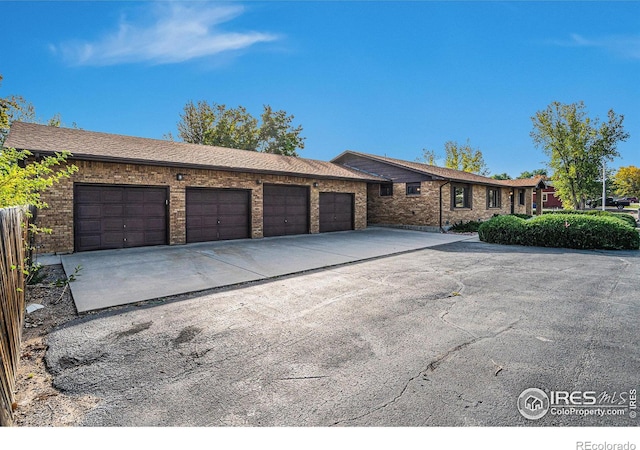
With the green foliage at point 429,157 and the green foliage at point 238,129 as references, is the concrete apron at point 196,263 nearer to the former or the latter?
the green foliage at point 238,129

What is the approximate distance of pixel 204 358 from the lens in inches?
130

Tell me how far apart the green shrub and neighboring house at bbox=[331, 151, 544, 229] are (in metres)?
4.29

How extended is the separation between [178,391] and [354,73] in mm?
18022

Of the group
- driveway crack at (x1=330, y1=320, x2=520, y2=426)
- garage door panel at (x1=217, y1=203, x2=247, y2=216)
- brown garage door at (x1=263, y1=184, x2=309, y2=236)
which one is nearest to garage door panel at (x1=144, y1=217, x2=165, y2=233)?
garage door panel at (x1=217, y1=203, x2=247, y2=216)

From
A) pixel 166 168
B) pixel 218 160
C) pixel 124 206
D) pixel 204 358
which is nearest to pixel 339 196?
pixel 218 160

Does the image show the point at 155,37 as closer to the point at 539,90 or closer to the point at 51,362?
the point at 51,362

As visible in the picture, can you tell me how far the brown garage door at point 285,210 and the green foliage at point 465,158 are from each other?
3057 cm

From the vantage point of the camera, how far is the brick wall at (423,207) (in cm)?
1741

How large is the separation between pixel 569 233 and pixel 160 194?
14.6m

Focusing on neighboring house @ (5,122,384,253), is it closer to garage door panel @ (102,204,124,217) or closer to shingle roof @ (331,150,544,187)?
garage door panel @ (102,204,124,217)

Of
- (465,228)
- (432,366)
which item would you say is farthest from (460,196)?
(432,366)

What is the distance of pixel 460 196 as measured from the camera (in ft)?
63.7

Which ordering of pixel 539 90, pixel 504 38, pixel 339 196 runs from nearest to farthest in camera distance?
pixel 504 38 < pixel 339 196 < pixel 539 90

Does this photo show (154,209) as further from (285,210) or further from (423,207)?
(423,207)
